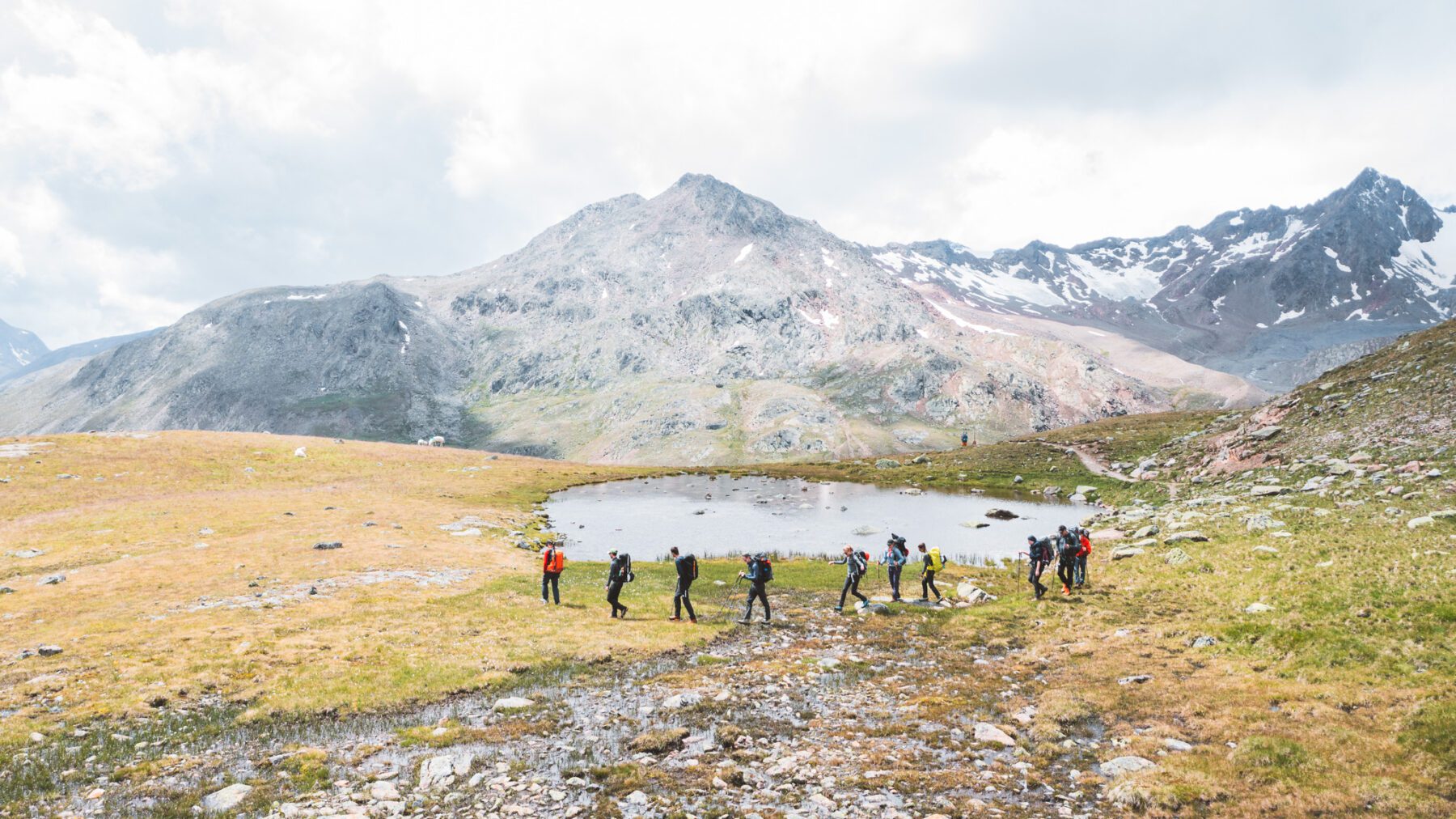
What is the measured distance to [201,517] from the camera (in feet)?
182

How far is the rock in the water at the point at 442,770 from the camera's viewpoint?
13914 mm

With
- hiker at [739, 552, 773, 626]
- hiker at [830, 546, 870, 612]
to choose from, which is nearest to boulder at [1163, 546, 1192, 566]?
hiker at [830, 546, 870, 612]

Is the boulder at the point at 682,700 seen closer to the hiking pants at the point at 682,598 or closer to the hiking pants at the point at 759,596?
the hiking pants at the point at 759,596

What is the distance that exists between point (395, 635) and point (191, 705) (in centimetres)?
740

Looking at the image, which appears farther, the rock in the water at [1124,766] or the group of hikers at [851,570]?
the group of hikers at [851,570]

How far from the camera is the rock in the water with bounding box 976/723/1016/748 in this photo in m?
A: 15.4

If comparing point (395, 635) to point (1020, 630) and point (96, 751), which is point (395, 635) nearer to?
point (96, 751)

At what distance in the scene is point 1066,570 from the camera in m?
32.5

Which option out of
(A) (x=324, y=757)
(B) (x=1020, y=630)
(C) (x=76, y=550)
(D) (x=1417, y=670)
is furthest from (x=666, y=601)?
(C) (x=76, y=550)

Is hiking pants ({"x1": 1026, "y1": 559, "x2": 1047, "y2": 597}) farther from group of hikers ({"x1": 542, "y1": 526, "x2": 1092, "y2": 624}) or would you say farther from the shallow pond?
the shallow pond

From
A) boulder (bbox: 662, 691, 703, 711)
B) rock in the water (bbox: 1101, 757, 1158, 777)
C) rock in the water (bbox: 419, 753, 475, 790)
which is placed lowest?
boulder (bbox: 662, 691, 703, 711)

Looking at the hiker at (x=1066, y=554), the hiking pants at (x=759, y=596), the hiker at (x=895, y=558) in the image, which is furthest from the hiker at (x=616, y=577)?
the hiker at (x=1066, y=554)

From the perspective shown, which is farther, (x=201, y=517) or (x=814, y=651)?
(x=201, y=517)

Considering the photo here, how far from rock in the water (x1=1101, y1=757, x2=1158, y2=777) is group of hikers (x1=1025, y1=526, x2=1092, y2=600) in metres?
19.3
